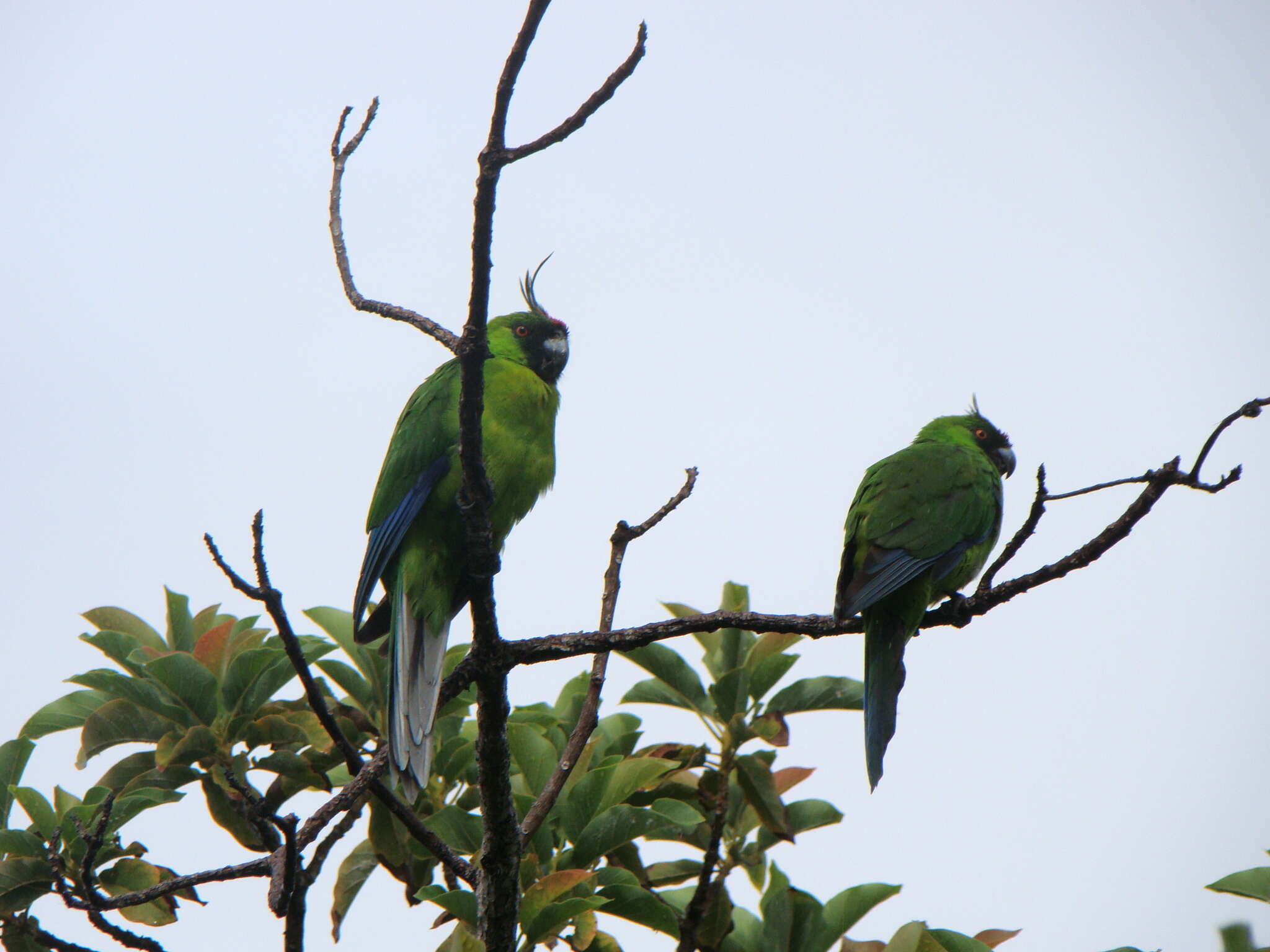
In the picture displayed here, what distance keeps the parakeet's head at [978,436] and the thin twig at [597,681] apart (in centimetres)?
246

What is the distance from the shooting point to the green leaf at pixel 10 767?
3.26m

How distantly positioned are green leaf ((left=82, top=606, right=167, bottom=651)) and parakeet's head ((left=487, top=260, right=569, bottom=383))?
5.98ft

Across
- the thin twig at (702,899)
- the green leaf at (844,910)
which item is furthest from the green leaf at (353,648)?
the green leaf at (844,910)

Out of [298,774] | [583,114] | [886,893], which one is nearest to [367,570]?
[298,774]

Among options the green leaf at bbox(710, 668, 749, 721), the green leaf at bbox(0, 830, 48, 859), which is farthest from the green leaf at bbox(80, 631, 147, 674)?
the green leaf at bbox(710, 668, 749, 721)

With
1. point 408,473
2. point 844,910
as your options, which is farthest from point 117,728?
point 844,910

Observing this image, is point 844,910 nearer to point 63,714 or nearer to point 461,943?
point 461,943

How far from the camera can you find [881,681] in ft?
13.3

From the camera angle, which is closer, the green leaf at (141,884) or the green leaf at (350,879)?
the green leaf at (141,884)

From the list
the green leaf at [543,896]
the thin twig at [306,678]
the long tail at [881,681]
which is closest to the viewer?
the thin twig at [306,678]

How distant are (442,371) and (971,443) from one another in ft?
8.95

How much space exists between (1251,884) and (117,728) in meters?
3.44

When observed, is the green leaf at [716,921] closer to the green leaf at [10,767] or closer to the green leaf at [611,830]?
the green leaf at [611,830]

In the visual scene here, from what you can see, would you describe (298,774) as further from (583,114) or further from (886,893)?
(583,114)
